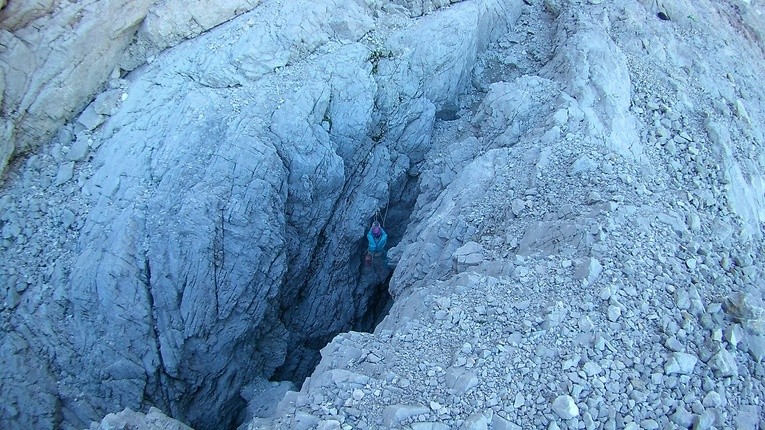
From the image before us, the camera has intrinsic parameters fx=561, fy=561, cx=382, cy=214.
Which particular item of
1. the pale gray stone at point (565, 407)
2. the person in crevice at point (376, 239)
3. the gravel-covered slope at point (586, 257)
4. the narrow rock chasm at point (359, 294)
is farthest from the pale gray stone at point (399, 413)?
the narrow rock chasm at point (359, 294)

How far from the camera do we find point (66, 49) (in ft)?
29.7

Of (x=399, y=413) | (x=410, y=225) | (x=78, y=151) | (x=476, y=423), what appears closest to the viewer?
(x=476, y=423)

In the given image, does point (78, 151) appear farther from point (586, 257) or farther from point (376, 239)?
point (586, 257)

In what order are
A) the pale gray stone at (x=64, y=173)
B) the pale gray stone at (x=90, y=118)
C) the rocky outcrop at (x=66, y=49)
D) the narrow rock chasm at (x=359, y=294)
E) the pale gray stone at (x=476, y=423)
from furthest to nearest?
the narrow rock chasm at (x=359, y=294), the pale gray stone at (x=90, y=118), the pale gray stone at (x=64, y=173), the rocky outcrop at (x=66, y=49), the pale gray stone at (x=476, y=423)

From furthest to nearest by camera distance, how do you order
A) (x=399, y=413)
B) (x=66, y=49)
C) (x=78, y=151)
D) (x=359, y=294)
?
1. (x=359, y=294)
2. (x=78, y=151)
3. (x=66, y=49)
4. (x=399, y=413)

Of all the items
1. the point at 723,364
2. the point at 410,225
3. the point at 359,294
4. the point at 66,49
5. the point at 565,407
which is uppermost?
the point at 66,49

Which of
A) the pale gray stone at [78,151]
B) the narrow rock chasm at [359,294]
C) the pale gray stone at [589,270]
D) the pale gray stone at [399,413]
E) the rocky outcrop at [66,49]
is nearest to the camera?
the pale gray stone at [399,413]

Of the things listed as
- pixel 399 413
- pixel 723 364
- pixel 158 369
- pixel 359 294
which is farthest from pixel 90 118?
pixel 723 364

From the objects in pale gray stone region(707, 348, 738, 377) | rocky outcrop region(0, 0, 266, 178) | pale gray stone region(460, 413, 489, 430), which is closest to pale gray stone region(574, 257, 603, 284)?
pale gray stone region(707, 348, 738, 377)

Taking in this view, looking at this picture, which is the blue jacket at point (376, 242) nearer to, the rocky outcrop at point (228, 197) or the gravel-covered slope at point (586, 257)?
the rocky outcrop at point (228, 197)

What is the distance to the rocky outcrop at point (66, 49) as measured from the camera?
8789 mm

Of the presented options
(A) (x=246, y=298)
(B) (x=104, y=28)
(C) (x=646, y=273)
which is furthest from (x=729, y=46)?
(B) (x=104, y=28)

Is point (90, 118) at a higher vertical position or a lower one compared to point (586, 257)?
higher

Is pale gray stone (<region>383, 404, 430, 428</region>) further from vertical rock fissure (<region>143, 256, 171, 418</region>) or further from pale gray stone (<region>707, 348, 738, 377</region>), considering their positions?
vertical rock fissure (<region>143, 256, 171, 418</region>)
